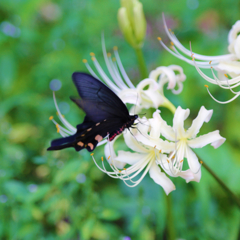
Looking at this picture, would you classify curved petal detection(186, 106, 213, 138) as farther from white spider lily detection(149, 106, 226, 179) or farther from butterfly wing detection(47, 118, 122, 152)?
butterfly wing detection(47, 118, 122, 152)

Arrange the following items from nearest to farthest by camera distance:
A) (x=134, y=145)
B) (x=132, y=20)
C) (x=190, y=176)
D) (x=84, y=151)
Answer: (x=190, y=176)
(x=134, y=145)
(x=132, y=20)
(x=84, y=151)

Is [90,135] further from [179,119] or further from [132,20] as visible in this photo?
[132,20]

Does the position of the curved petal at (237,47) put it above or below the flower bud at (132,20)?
below

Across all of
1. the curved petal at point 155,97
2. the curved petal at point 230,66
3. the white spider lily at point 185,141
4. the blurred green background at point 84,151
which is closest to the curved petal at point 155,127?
the white spider lily at point 185,141

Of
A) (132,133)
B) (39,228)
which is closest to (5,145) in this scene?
(39,228)

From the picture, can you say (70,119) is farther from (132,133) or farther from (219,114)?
(219,114)

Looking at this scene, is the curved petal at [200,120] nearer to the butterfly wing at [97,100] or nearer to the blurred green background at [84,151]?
the butterfly wing at [97,100]

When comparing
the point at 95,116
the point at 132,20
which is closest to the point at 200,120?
the point at 95,116
